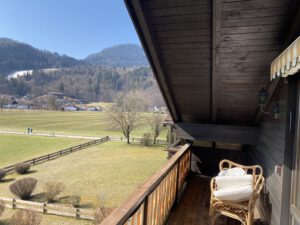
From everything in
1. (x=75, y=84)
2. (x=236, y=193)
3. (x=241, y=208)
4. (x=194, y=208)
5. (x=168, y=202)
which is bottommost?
(x=194, y=208)

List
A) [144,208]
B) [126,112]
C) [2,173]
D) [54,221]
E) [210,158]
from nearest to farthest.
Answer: [144,208], [210,158], [54,221], [2,173], [126,112]

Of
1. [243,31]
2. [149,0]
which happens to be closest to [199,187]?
[243,31]

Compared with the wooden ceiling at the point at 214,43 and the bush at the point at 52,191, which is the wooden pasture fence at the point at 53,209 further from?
the wooden ceiling at the point at 214,43

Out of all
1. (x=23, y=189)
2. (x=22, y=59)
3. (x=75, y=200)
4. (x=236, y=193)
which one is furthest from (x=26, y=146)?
(x=22, y=59)

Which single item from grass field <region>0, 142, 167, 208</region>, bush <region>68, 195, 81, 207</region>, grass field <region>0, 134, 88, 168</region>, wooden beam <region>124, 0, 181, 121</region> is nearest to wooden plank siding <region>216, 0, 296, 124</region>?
wooden beam <region>124, 0, 181, 121</region>

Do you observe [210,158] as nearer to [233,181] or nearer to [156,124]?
[233,181]

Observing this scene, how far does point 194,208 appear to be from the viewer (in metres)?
3.59

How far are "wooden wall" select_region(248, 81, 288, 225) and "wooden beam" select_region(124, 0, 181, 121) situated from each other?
60.7 inches

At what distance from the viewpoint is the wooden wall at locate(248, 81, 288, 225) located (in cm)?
252

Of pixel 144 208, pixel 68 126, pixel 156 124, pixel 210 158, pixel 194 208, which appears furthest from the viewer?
pixel 68 126

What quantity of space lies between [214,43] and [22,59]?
184 metres

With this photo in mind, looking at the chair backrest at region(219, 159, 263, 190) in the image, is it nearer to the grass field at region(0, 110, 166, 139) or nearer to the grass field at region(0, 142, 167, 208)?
the grass field at region(0, 142, 167, 208)

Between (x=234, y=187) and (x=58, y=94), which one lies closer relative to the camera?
(x=234, y=187)

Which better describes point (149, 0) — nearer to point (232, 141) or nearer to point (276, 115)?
point (276, 115)
